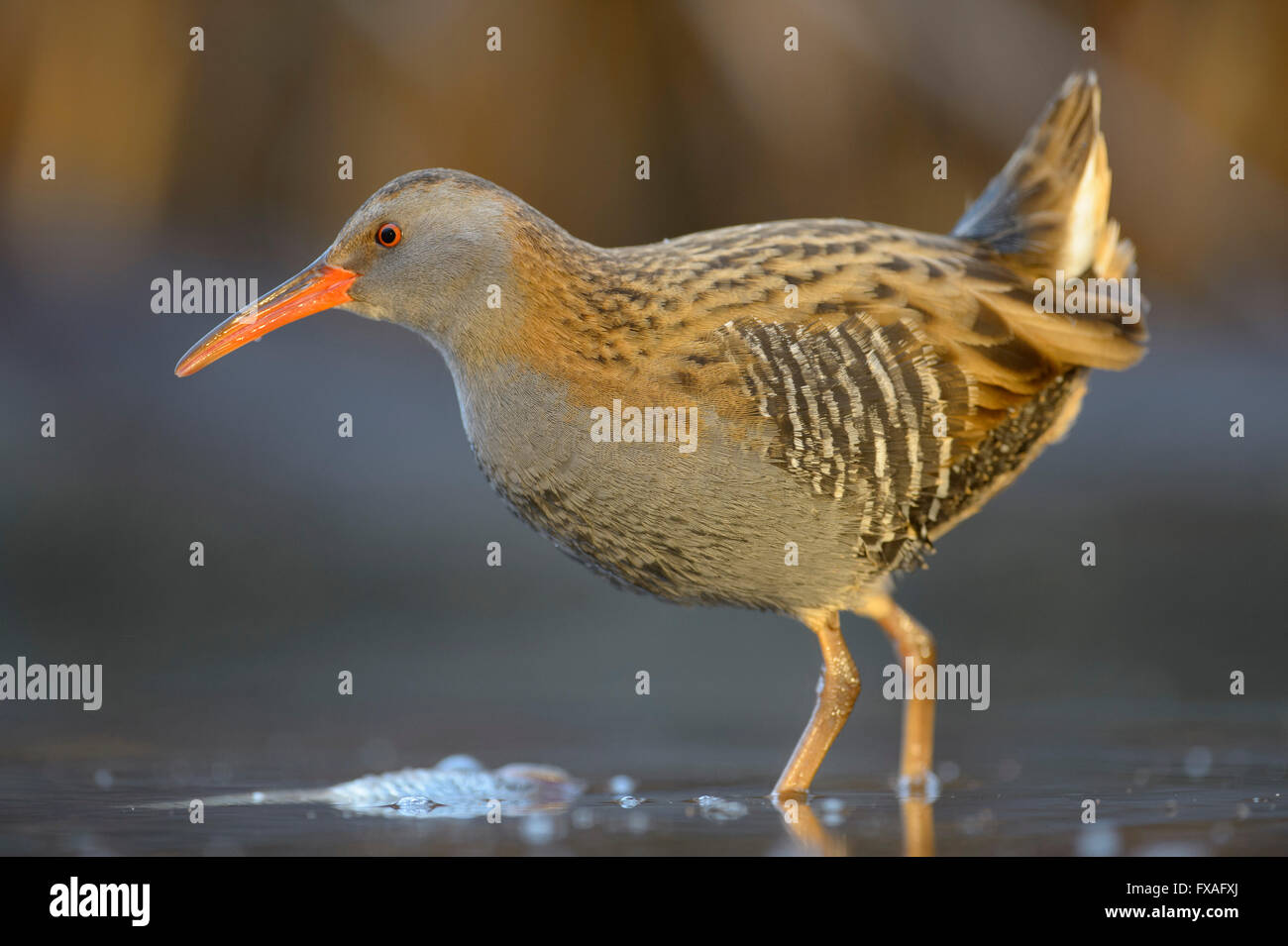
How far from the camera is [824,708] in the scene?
17.6 ft

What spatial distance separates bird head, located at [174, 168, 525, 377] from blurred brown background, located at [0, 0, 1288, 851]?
2.59m

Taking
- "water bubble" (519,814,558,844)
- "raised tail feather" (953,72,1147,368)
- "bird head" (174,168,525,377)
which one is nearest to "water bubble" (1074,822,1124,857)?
"water bubble" (519,814,558,844)

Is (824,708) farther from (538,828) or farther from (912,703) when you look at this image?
(538,828)

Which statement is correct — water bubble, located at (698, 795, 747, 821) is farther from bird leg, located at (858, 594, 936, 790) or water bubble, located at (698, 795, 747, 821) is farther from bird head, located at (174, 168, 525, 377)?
bird head, located at (174, 168, 525, 377)

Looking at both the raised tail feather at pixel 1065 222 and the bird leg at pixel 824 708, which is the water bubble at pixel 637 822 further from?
the raised tail feather at pixel 1065 222

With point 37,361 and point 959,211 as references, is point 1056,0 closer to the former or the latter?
point 959,211

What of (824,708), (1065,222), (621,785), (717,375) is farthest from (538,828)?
(1065,222)

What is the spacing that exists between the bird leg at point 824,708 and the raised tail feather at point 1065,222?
1.07 metres

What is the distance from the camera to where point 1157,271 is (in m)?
11.0

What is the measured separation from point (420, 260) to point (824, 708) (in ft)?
5.83

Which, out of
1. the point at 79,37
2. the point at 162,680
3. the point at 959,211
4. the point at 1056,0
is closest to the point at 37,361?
the point at 79,37

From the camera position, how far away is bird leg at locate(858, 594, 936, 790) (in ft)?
18.0

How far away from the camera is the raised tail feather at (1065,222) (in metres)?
5.43

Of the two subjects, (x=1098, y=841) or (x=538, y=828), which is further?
(x=538, y=828)
